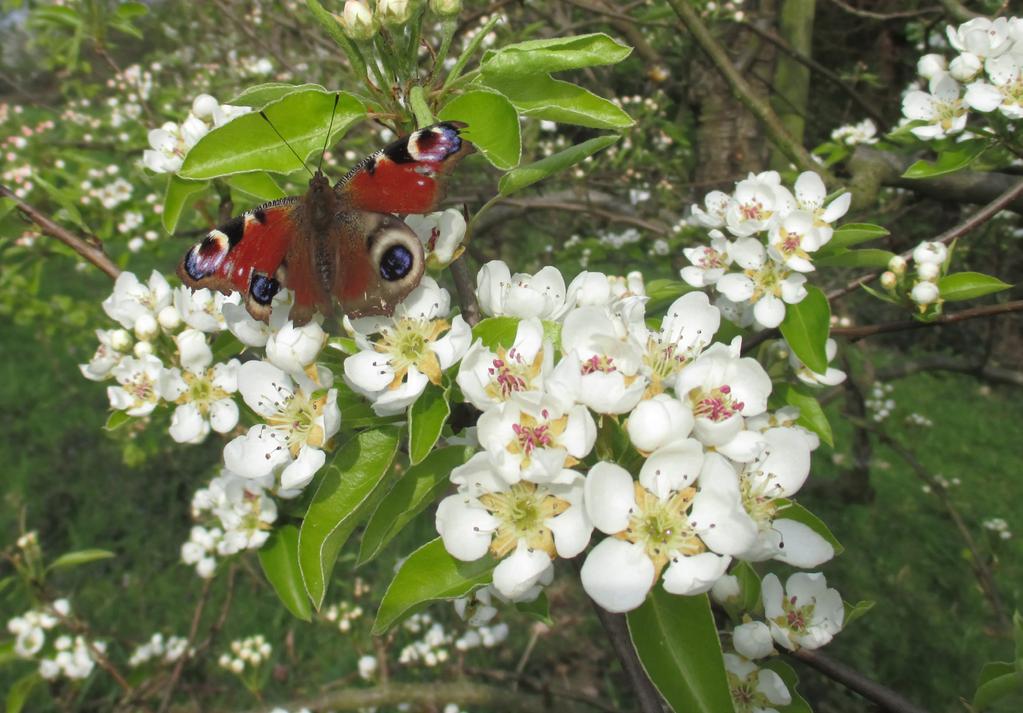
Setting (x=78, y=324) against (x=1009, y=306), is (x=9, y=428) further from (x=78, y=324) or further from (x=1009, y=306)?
(x=1009, y=306)

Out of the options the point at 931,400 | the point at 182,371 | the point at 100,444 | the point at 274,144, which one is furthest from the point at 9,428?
the point at 931,400

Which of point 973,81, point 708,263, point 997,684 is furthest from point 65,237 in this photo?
point 973,81

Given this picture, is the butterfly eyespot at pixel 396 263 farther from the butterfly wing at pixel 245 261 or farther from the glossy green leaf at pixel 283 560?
the glossy green leaf at pixel 283 560

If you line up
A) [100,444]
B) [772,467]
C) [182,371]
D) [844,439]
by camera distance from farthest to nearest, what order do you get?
1. [844,439]
2. [100,444]
3. [182,371]
4. [772,467]

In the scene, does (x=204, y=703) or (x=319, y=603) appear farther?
(x=204, y=703)

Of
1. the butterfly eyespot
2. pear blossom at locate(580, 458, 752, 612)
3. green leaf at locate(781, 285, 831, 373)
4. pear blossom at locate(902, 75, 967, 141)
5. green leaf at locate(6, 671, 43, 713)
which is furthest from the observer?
green leaf at locate(6, 671, 43, 713)

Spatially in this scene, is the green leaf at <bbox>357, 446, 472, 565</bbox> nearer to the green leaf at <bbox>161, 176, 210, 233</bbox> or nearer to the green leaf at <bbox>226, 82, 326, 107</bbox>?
the green leaf at <bbox>226, 82, 326, 107</bbox>

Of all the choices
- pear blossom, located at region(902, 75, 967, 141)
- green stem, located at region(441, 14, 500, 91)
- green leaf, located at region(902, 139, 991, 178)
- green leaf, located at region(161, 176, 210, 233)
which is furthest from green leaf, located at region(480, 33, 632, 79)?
pear blossom, located at region(902, 75, 967, 141)
